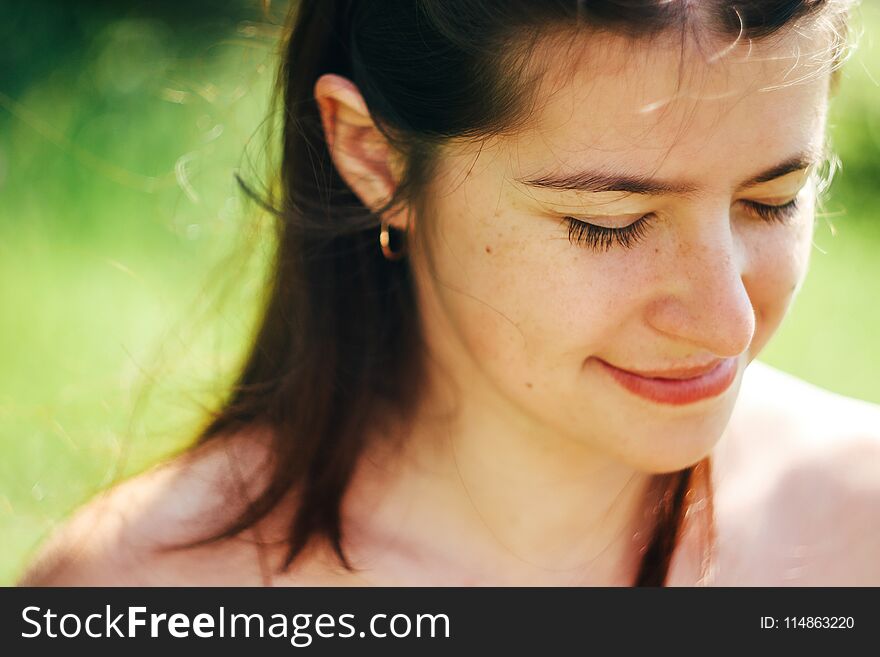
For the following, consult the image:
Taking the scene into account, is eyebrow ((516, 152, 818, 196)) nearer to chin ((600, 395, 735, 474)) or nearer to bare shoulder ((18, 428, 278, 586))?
chin ((600, 395, 735, 474))

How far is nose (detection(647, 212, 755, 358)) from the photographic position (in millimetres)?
1353

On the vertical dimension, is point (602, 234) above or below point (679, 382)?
above

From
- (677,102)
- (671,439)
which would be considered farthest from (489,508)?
(677,102)

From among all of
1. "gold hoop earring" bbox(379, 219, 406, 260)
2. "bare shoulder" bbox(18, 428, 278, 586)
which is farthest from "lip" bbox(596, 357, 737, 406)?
"bare shoulder" bbox(18, 428, 278, 586)

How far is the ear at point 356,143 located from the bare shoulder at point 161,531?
534 mm

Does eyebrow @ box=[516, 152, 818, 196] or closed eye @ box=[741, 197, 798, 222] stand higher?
eyebrow @ box=[516, 152, 818, 196]

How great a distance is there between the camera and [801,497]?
1.87m

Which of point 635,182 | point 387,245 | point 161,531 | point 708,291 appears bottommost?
point 161,531

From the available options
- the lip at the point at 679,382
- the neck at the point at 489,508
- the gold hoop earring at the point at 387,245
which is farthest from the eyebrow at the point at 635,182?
the neck at the point at 489,508

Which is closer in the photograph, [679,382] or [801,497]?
[679,382]

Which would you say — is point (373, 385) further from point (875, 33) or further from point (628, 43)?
point (875, 33)

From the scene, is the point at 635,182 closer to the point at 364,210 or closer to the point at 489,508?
the point at 364,210

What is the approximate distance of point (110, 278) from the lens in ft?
12.9

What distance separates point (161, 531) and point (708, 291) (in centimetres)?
96
